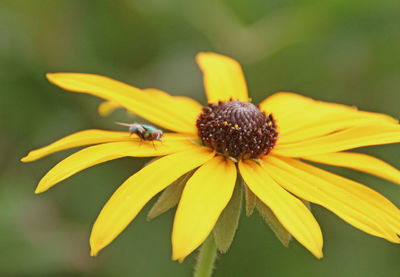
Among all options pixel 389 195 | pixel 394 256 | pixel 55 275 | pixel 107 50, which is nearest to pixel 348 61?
pixel 389 195

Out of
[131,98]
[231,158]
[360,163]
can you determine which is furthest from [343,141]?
[131,98]

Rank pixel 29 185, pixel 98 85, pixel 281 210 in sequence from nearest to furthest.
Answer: pixel 281 210
pixel 98 85
pixel 29 185

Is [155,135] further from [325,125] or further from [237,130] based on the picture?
[325,125]

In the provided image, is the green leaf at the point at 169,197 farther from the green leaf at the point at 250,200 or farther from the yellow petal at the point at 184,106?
the yellow petal at the point at 184,106

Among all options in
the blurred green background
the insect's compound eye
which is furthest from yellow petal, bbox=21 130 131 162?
the blurred green background

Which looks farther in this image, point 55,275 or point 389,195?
point 389,195

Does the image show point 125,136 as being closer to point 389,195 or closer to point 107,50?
point 107,50
